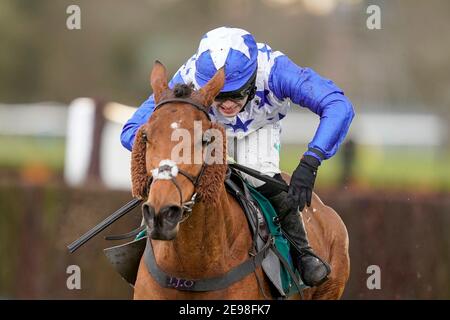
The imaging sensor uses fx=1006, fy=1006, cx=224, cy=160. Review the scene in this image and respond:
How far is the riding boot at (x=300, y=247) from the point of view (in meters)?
5.81

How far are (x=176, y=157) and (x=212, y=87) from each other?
20.5 inches

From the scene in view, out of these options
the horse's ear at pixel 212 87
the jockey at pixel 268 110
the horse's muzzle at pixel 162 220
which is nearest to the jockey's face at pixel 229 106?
the jockey at pixel 268 110

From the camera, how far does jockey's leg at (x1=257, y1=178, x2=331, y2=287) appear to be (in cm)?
581

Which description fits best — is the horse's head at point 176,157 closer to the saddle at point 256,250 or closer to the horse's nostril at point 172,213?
the horse's nostril at point 172,213

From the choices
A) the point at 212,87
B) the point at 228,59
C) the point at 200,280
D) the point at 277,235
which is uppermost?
the point at 228,59

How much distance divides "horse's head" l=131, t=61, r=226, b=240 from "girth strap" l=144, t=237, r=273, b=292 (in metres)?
0.48

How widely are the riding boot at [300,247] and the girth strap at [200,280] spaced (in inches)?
19.6

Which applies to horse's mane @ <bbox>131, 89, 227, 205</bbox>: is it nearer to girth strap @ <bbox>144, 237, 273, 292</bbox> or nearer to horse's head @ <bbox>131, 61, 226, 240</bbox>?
horse's head @ <bbox>131, 61, 226, 240</bbox>

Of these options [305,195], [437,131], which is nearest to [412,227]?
[305,195]

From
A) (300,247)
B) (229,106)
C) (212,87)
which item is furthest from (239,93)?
(300,247)

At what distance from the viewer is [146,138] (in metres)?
4.66

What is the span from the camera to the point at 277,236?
5797mm

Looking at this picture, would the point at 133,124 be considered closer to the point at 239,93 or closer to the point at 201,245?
the point at 239,93
